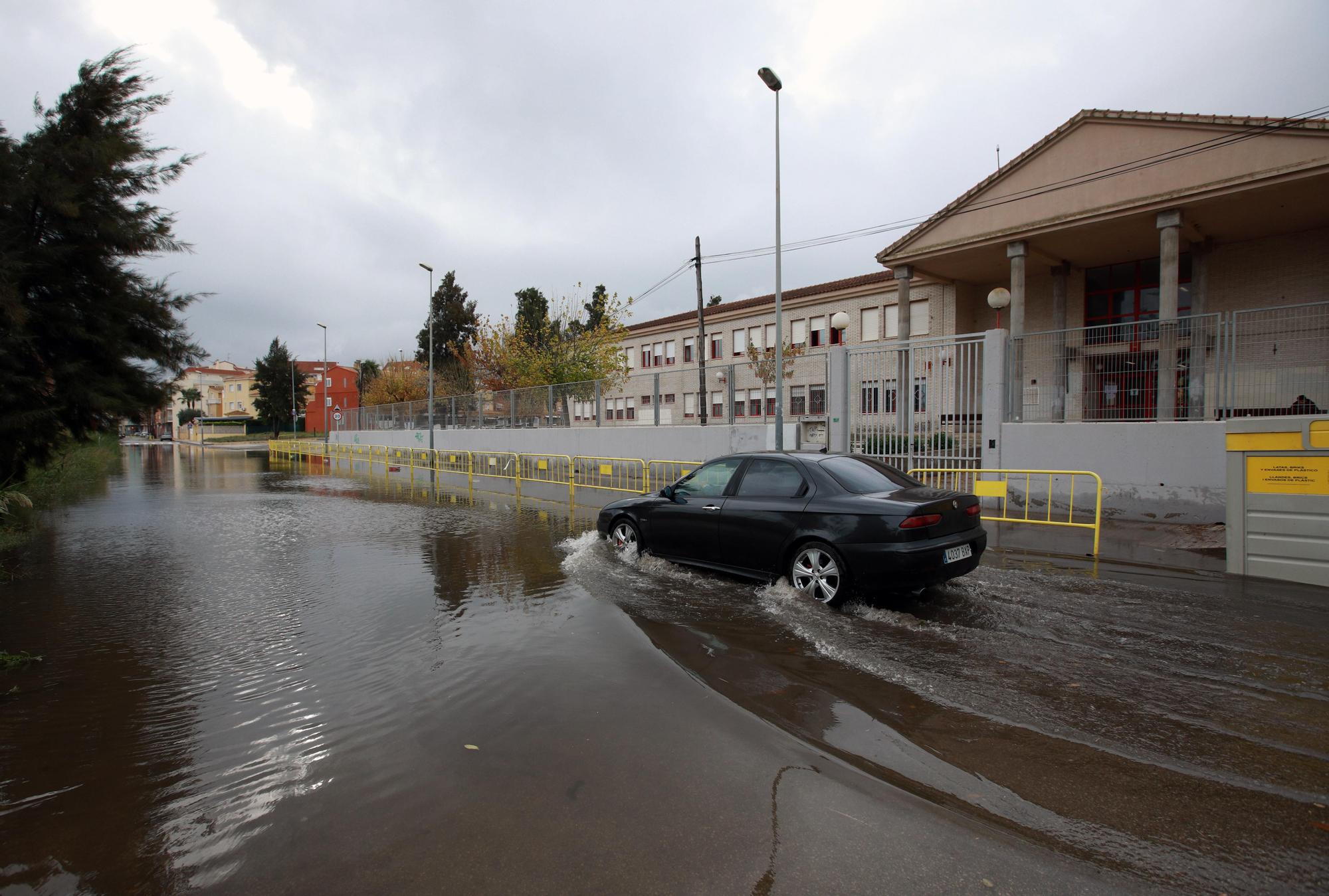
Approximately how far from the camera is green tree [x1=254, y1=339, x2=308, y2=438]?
249ft

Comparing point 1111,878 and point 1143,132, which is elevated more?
point 1143,132

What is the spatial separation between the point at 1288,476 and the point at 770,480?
17.3 ft

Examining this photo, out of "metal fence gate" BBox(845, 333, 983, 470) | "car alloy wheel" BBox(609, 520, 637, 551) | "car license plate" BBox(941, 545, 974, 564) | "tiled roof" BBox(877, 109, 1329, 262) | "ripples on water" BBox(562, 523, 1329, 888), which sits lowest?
"ripples on water" BBox(562, 523, 1329, 888)

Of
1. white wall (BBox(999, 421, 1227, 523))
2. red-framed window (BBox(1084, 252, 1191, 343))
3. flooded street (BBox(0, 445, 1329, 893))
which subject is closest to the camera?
flooded street (BBox(0, 445, 1329, 893))

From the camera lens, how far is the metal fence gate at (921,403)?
12602 millimetres

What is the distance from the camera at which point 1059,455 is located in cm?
1184

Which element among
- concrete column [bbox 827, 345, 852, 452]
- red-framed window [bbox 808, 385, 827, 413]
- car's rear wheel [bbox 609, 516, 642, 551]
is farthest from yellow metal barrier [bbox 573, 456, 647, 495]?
car's rear wheel [bbox 609, 516, 642, 551]

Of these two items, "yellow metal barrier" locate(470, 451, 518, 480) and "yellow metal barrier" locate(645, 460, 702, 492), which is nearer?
"yellow metal barrier" locate(645, 460, 702, 492)

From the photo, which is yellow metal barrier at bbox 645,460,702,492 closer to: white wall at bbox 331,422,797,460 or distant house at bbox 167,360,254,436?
white wall at bbox 331,422,797,460

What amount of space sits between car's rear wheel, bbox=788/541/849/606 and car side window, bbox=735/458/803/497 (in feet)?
1.91

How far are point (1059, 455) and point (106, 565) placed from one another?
46.5 ft

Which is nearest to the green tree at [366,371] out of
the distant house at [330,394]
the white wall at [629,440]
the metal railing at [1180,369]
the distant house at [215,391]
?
the distant house at [330,394]

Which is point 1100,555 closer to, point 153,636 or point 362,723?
point 362,723

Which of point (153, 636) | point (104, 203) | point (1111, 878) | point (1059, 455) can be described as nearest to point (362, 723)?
point (153, 636)
